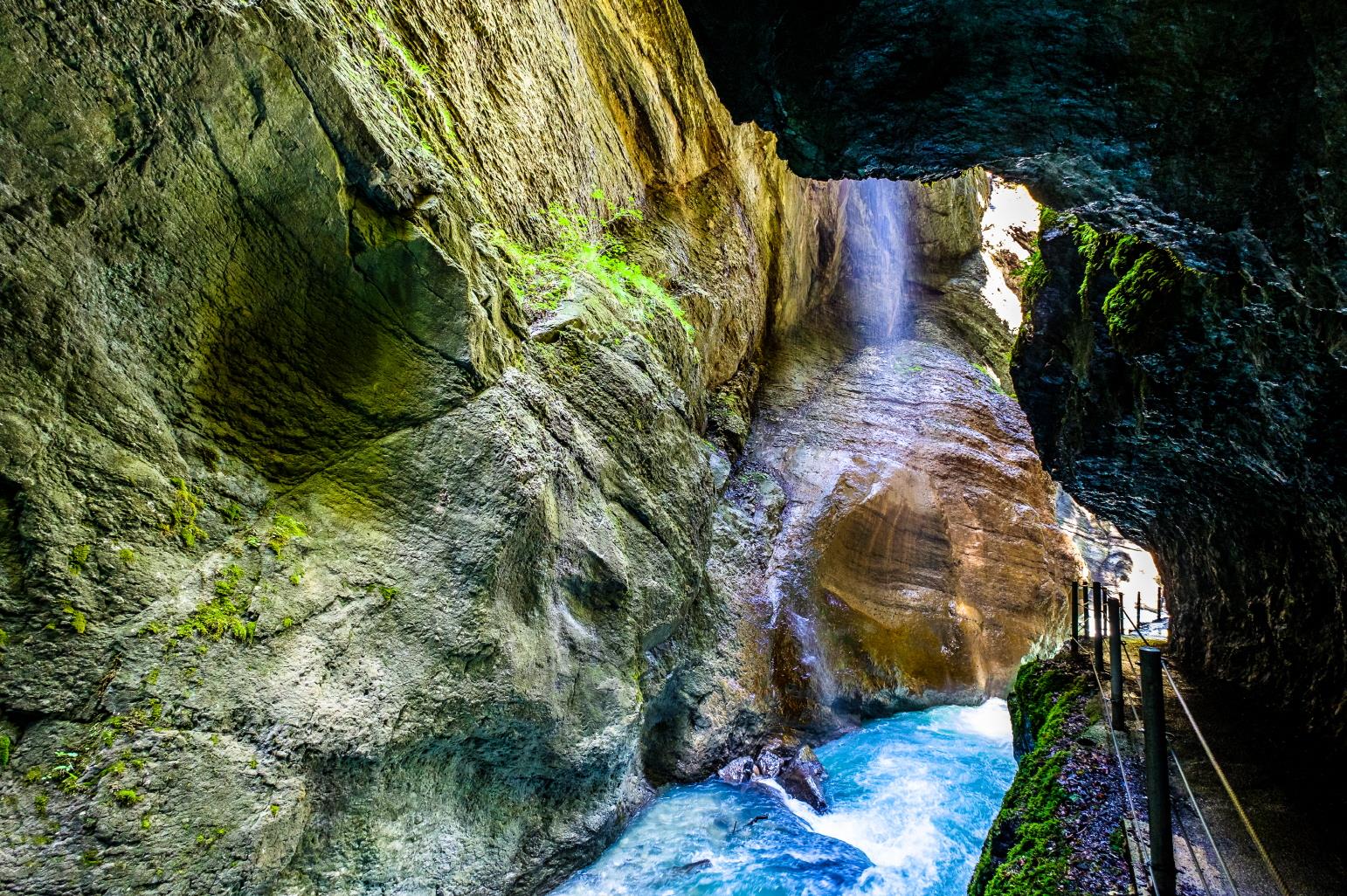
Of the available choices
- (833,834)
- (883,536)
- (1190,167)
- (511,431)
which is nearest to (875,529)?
(883,536)

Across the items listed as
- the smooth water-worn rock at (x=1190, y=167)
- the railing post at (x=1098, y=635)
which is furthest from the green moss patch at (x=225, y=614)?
the railing post at (x=1098, y=635)

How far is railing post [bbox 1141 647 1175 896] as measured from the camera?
2580 millimetres

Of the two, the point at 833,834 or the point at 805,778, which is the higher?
the point at 805,778

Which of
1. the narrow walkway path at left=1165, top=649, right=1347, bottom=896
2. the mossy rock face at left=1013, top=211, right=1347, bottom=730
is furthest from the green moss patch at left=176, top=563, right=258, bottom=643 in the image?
the mossy rock face at left=1013, top=211, right=1347, bottom=730

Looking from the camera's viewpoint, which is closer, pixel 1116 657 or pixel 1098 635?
pixel 1116 657

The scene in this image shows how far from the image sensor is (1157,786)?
2.66 meters

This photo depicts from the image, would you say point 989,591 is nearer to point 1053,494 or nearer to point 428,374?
point 1053,494

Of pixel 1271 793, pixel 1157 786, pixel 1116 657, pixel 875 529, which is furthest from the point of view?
pixel 875 529

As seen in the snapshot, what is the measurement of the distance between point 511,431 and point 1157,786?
4.93 meters

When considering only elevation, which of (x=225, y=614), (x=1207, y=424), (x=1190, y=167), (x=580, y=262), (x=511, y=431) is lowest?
(x=225, y=614)

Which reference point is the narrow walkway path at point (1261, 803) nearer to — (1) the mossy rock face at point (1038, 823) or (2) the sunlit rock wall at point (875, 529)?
(1) the mossy rock face at point (1038, 823)

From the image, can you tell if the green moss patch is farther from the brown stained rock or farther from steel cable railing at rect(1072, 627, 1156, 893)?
the brown stained rock

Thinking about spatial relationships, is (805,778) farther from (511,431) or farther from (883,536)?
(511,431)

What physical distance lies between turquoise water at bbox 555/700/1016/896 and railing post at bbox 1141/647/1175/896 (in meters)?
4.71
